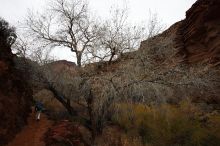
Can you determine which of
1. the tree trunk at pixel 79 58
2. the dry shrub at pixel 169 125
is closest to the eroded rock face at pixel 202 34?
the dry shrub at pixel 169 125

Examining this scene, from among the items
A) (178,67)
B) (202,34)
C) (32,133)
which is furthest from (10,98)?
(202,34)

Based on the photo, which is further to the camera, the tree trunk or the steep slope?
the tree trunk

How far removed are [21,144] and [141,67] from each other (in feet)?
22.0

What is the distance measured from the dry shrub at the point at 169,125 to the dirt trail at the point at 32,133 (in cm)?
400

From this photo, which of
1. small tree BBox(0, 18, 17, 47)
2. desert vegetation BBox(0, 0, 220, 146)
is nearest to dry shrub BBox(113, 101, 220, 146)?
desert vegetation BBox(0, 0, 220, 146)

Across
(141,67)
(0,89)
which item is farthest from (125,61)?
(0,89)

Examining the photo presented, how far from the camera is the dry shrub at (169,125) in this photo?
12.8 m

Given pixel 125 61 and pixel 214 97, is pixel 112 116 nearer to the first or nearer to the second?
pixel 125 61

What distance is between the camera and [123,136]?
14141 mm

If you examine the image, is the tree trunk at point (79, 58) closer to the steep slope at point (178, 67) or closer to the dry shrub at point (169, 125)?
the steep slope at point (178, 67)

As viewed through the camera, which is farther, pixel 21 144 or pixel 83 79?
pixel 83 79

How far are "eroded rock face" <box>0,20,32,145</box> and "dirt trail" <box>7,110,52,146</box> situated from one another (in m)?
0.30

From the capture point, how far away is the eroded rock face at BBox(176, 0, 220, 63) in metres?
20.5

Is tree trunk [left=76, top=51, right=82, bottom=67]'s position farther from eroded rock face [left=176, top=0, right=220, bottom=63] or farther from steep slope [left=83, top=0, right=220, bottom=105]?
eroded rock face [left=176, top=0, right=220, bottom=63]
